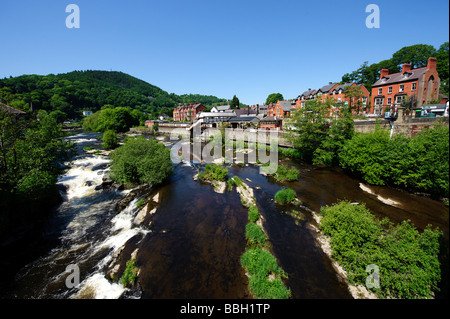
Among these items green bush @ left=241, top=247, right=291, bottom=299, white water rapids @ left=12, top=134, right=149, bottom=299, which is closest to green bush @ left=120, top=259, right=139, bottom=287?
white water rapids @ left=12, top=134, right=149, bottom=299

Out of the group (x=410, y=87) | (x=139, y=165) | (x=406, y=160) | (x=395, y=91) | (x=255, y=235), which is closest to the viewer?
(x=255, y=235)

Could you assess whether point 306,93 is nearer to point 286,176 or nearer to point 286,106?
point 286,106

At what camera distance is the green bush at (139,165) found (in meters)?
22.0

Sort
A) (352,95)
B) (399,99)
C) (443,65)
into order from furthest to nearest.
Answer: (443,65) → (399,99) → (352,95)

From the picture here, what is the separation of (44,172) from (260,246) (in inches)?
739

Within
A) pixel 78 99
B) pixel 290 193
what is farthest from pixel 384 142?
pixel 78 99

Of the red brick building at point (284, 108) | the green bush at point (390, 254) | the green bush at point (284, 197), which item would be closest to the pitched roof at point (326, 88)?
the red brick building at point (284, 108)

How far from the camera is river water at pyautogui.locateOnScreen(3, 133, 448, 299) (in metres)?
9.63

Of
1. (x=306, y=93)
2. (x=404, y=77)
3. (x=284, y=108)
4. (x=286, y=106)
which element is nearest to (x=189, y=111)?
(x=286, y=106)

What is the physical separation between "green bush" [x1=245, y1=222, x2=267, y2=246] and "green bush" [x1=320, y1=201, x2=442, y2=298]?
168 inches

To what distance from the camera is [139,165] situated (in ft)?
73.6

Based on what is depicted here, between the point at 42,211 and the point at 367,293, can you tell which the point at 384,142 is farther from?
the point at 42,211

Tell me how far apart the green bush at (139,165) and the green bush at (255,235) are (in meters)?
13.2

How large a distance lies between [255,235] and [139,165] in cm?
1621
